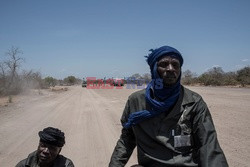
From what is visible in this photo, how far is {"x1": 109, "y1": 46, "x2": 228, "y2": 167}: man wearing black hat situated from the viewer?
1.87 metres

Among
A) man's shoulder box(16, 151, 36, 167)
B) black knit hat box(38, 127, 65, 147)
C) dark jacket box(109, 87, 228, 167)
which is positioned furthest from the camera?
black knit hat box(38, 127, 65, 147)

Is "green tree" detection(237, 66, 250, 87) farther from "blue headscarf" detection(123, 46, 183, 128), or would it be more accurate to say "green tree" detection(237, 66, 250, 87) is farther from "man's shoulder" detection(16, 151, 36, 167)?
"man's shoulder" detection(16, 151, 36, 167)

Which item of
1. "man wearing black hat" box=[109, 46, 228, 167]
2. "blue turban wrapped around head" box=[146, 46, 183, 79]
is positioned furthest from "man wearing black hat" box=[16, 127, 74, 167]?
"blue turban wrapped around head" box=[146, 46, 183, 79]

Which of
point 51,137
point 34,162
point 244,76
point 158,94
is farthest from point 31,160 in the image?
point 244,76

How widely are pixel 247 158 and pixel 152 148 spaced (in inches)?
140

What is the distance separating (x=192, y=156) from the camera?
1.95 m

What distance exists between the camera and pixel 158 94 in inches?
82.6

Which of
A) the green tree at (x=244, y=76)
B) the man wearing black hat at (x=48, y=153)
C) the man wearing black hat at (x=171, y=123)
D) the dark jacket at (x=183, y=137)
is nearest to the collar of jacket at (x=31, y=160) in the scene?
the man wearing black hat at (x=48, y=153)

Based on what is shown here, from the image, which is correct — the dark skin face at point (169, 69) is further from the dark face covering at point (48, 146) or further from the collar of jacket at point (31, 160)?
the collar of jacket at point (31, 160)

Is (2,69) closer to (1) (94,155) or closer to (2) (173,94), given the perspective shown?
(1) (94,155)

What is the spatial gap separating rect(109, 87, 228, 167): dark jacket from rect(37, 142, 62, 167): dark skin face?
1091 millimetres

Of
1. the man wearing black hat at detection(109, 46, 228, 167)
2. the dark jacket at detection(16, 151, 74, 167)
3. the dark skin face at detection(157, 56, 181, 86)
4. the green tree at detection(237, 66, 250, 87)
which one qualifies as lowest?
the dark jacket at detection(16, 151, 74, 167)

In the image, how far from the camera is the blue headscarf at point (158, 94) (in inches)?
77.8

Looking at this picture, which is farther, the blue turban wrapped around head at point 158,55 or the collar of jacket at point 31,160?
the collar of jacket at point 31,160
